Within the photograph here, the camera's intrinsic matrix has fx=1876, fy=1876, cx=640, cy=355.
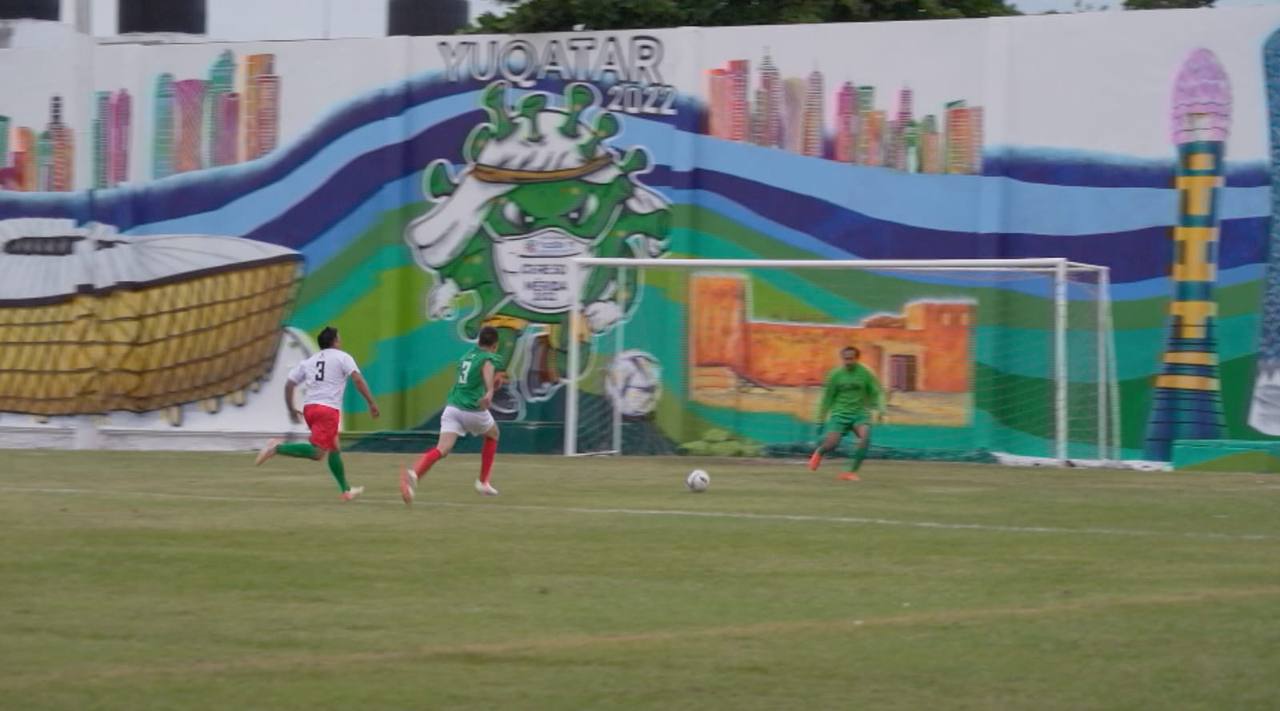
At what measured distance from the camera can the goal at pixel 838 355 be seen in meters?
26.9

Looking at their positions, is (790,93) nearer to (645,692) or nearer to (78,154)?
(78,154)

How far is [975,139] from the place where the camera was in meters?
28.3

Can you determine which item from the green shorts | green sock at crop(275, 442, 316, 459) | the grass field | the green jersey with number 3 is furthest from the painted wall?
green sock at crop(275, 442, 316, 459)

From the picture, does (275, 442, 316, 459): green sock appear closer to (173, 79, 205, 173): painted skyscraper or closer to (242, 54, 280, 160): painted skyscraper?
(242, 54, 280, 160): painted skyscraper

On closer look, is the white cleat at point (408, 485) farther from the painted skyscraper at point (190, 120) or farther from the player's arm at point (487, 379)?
the painted skyscraper at point (190, 120)

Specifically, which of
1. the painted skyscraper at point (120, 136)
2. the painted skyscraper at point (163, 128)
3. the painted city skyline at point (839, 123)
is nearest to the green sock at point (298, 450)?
the painted city skyline at point (839, 123)

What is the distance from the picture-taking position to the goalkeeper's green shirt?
2220cm

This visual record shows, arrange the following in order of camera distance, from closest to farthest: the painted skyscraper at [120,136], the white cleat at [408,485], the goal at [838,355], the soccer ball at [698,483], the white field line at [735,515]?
1. the white field line at [735,515]
2. the white cleat at [408,485]
3. the soccer ball at [698,483]
4. the goal at [838,355]
5. the painted skyscraper at [120,136]

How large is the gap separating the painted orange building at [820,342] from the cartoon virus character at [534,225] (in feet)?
6.21

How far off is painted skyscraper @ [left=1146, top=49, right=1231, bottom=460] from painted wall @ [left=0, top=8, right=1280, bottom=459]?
0.04 m

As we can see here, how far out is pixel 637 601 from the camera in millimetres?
11195

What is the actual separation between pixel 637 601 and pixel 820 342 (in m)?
17.4

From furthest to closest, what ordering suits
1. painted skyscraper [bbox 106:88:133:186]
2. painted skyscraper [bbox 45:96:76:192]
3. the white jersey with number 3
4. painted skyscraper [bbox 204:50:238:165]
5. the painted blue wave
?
painted skyscraper [bbox 45:96:76:192], painted skyscraper [bbox 106:88:133:186], painted skyscraper [bbox 204:50:238:165], the painted blue wave, the white jersey with number 3

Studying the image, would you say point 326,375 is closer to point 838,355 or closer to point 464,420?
point 464,420
